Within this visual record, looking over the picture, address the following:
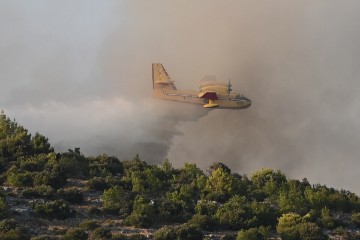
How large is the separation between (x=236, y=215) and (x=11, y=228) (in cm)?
1515

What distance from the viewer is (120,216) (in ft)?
157

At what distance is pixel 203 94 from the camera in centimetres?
12750

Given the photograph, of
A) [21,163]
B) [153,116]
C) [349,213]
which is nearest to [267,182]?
[349,213]

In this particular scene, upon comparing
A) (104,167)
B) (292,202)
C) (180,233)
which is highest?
(104,167)

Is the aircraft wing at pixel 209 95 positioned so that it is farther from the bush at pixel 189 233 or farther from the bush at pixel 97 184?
the bush at pixel 189 233

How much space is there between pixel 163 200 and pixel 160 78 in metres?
87.8

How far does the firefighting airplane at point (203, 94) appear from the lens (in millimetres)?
126375

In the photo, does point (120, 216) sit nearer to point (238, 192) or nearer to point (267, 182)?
point (238, 192)

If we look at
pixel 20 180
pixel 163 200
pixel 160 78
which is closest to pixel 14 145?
pixel 20 180

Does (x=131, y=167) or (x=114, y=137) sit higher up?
(x=114, y=137)

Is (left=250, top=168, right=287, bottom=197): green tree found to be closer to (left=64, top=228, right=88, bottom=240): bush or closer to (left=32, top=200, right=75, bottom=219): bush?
(left=32, top=200, right=75, bottom=219): bush

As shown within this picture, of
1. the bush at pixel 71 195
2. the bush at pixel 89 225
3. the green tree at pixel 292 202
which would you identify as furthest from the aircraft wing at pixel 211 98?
the bush at pixel 89 225

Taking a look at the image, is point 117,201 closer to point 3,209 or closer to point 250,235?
point 3,209

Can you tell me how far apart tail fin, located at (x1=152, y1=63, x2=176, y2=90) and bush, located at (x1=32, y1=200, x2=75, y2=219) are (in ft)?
298
